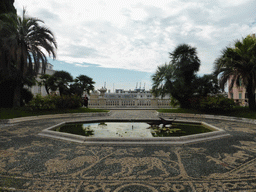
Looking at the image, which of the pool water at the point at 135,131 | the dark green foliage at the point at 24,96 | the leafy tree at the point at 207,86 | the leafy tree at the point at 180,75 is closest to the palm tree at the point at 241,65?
the leafy tree at the point at 207,86

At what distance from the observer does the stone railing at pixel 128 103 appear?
866 inches

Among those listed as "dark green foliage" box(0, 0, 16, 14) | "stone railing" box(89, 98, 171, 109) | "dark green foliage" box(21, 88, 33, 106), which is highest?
"dark green foliage" box(0, 0, 16, 14)

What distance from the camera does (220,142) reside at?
5512mm

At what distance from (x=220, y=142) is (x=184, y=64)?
40.6 ft

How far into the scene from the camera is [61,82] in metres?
29.9

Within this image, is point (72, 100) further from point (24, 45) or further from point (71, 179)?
point (71, 179)

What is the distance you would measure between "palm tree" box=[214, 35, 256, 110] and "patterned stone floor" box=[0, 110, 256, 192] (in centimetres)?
1002

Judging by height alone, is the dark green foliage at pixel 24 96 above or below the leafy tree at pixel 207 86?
below

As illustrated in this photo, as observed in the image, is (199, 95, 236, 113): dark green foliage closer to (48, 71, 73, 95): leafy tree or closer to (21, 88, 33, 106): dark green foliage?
(21, 88, 33, 106): dark green foliage

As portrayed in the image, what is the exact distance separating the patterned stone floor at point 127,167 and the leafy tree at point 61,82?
1035 inches

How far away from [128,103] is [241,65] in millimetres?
Result: 14116

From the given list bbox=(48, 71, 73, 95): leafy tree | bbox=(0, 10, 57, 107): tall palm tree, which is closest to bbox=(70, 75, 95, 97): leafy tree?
bbox=(48, 71, 73, 95): leafy tree

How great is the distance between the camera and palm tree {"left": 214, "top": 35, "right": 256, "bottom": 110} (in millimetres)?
12625

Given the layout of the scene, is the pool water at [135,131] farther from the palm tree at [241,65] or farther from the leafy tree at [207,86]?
the leafy tree at [207,86]
